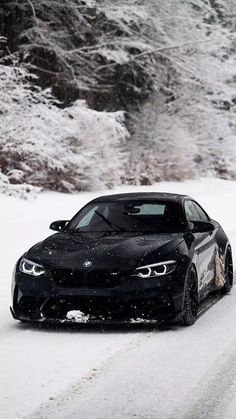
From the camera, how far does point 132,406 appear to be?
5332 millimetres

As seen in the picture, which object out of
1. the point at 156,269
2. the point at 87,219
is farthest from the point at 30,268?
the point at 87,219

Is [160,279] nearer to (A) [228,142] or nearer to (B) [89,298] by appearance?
(B) [89,298]

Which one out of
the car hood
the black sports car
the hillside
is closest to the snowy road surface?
the black sports car

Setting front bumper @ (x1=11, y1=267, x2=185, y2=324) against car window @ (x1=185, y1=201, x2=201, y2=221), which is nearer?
front bumper @ (x1=11, y1=267, x2=185, y2=324)

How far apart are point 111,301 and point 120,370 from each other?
4.25 feet

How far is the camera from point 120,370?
6309 millimetres

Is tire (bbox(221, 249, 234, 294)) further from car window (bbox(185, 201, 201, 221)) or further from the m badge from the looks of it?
the m badge

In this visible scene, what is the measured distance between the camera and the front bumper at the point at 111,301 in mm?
7543

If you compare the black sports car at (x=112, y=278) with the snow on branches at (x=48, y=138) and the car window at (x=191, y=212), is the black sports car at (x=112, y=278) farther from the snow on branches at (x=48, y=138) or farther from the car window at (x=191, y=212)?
the snow on branches at (x=48, y=138)

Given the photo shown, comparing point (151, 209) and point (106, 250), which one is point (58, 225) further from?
point (106, 250)

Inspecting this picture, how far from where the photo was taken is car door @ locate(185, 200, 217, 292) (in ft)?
28.6

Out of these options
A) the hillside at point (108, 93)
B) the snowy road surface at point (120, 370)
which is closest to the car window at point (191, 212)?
the snowy road surface at point (120, 370)

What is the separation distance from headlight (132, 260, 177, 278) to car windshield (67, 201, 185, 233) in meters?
1.02

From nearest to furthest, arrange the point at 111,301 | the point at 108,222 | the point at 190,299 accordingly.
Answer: the point at 111,301 → the point at 190,299 → the point at 108,222
